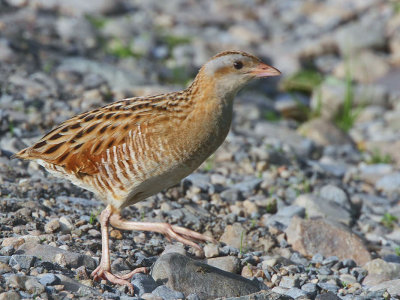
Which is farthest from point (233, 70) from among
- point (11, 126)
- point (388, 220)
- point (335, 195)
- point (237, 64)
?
point (11, 126)

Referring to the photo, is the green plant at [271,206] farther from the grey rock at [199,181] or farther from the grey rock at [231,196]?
the grey rock at [199,181]

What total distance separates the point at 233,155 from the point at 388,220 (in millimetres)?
1933

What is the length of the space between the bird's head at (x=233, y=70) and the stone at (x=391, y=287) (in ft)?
6.35

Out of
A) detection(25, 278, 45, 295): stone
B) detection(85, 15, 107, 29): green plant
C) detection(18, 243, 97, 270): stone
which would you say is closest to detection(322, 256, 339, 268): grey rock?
detection(18, 243, 97, 270): stone

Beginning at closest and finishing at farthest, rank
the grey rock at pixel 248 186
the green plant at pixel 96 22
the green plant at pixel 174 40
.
A: the grey rock at pixel 248 186 → the green plant at pixel 96 22 → the green plant at pixel 174 40

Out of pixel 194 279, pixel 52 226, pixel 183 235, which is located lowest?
pixel 194 279

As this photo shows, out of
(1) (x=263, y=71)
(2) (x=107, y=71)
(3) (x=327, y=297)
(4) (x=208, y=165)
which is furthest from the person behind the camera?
(2) (x=107, y=71)

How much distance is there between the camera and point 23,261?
5141mm

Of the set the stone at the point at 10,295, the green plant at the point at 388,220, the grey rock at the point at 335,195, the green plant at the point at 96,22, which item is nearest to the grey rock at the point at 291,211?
the grey rock at the point at 335,195

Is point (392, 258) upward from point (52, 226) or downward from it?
downward

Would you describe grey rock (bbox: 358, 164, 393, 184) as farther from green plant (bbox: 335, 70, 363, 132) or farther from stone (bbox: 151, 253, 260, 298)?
stone (bbox: 151, 253, 260, 298)

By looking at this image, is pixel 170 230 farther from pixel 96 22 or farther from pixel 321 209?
pixel 96 22

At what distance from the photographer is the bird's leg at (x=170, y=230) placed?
5871 mm

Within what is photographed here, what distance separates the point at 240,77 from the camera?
567 centimetres
